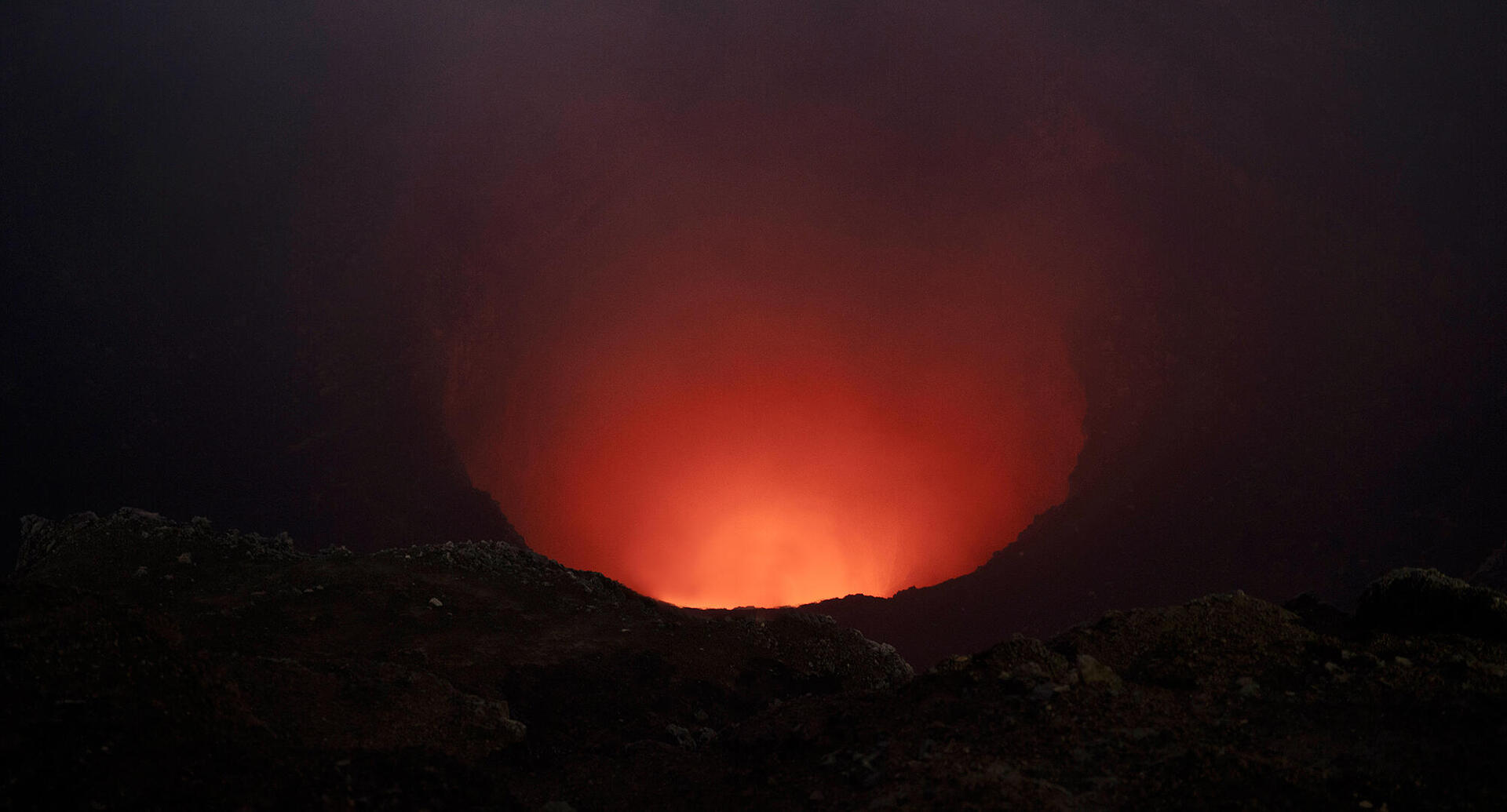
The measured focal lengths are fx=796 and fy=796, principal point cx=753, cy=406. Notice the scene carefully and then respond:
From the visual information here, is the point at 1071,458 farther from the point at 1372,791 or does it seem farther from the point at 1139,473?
the point at 1372,791

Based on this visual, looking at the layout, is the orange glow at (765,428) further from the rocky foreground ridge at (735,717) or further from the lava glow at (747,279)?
the rocky foreground ridge at (735,717)

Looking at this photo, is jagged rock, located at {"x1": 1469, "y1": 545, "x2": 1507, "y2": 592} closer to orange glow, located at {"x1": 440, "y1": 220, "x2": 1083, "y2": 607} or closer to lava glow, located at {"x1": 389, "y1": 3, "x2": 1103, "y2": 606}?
lava glow, located at {"x1": 389, "y1": 3, "x2": 1103, "y2": 606}

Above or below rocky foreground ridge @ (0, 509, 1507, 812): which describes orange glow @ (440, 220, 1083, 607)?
above

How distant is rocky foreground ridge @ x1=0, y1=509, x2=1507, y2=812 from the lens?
5.23m

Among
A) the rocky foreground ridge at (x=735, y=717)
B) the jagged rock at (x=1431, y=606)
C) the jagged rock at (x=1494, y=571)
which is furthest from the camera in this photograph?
the jagged rock at (x=1494, y=571)

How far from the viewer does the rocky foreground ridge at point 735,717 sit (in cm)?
523

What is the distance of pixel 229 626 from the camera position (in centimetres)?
1125

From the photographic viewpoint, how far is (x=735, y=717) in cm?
1126

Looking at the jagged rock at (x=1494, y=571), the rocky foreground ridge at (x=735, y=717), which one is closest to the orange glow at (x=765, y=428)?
the jagged rock at (x=1494, y=571)

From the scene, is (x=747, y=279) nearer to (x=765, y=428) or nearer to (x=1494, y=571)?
(x=765, y=428)

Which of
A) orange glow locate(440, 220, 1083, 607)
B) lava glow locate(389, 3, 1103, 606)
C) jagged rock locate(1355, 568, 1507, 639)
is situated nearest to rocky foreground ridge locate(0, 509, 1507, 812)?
jagged rock locate(1355, 568, 1507, 639)

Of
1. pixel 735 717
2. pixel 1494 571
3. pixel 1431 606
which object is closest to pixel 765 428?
pixel 735 717

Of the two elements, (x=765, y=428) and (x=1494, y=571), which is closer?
(x=1494, y=571)

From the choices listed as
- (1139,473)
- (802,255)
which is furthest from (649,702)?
(802,255)
